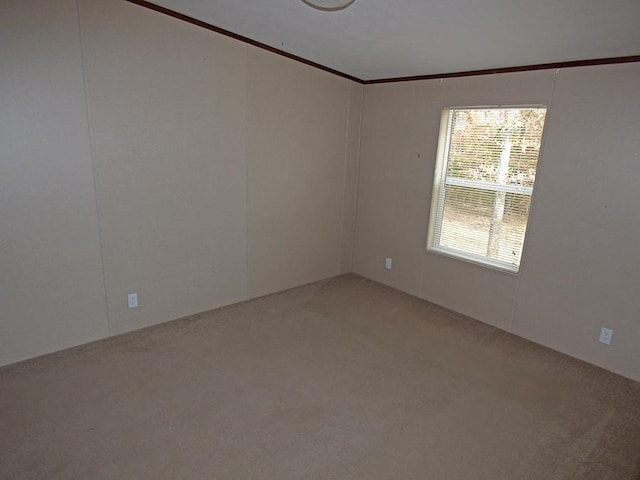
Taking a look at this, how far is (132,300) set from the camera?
3004mm

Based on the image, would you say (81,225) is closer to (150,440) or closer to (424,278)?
(150,440)

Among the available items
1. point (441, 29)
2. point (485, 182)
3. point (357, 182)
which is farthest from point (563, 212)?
point (357, 182)

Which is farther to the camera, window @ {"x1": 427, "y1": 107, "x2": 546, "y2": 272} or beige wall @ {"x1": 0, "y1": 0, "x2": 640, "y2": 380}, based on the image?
window @ {"x1": 427, "y1": 107, "x2": 546, "y2": 272}

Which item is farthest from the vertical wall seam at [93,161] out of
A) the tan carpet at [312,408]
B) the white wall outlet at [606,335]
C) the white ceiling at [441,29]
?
the white wall outlet at [606,335]

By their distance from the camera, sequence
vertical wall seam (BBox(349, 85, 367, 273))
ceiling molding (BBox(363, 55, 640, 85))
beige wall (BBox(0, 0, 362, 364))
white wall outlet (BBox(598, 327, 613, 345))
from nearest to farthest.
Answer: beige wall (BBox(0, 0, 362, 364)) → ceiling molding (BBox(363, 55, 640, 85)) → white wall outlet (BBox(598, 327, 613, 345)) → vertical wall seam (BBox(349, 85, 367, 273))

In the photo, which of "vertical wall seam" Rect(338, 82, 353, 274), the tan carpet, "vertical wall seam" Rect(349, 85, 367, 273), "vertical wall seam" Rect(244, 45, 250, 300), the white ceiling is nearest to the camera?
the tan carpet

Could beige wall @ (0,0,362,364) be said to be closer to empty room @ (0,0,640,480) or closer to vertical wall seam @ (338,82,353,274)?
empty room @ (0,0,640,480)

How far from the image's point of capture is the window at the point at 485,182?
3.13m

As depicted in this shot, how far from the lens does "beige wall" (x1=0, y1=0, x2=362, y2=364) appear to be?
239 cm

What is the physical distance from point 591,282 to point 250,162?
115 inches

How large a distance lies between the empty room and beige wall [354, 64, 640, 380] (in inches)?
0.6

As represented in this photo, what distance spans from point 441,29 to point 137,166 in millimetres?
2303

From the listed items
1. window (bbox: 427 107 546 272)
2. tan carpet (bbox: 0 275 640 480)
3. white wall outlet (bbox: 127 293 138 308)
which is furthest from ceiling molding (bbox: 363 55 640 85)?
white wall outlet (bbox: 127 293 138 308)

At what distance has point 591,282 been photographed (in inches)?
112
